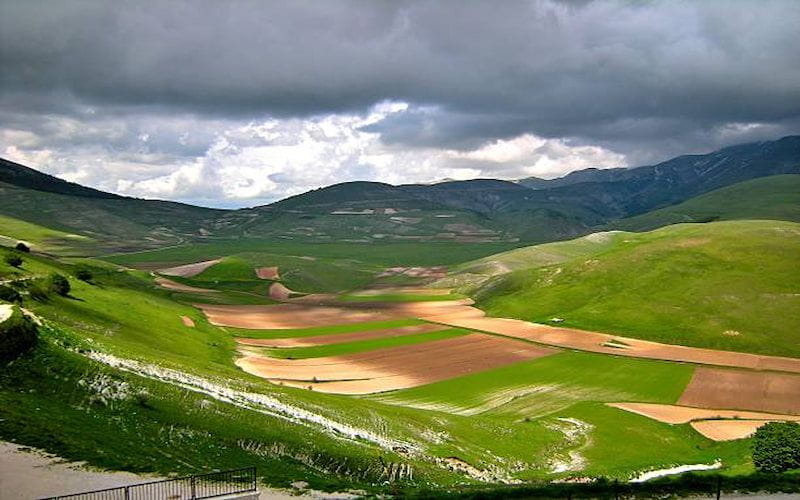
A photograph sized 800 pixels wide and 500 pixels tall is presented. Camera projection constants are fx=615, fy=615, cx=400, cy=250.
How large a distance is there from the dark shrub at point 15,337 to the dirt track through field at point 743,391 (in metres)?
72.9

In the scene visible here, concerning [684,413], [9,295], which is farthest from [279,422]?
[684,413]

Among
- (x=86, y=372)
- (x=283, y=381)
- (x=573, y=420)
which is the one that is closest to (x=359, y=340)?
(x=283, y=381)

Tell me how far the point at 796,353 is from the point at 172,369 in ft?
344

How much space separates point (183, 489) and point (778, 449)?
131ft

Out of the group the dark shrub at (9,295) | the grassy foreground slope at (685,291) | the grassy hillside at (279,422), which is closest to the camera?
the grassy hillside at (279,422)

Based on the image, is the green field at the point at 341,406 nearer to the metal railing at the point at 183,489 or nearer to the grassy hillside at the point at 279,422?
the grassy hillside at the point at 279,422

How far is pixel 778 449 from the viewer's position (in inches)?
1716

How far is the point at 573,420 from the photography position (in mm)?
69125

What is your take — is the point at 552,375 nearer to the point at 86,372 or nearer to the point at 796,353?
the point at 796,353

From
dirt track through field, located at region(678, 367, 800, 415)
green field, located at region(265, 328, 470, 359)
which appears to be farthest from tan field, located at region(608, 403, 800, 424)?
green field, located at region(265, 328, 470, 359)

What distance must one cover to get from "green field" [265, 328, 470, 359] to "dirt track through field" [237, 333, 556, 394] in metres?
3.15

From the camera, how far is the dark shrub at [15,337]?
41125 millimetres

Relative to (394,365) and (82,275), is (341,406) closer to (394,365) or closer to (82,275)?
(394,365)

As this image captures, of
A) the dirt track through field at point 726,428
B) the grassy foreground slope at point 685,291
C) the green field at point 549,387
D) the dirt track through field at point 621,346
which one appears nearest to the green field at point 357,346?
the dirt track through field at point 621,346
